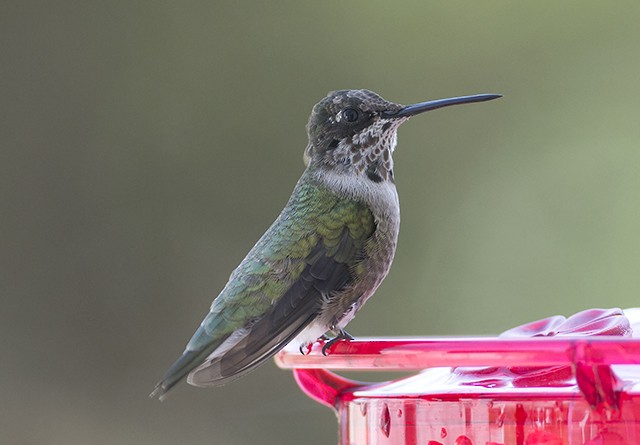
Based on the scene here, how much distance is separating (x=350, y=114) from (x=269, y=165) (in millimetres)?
3697

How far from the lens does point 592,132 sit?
Result: 6613 mm

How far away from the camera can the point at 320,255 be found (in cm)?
272

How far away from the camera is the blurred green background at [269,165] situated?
6172 millimetres

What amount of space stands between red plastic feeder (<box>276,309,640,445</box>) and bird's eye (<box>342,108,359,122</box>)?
2.96 ft

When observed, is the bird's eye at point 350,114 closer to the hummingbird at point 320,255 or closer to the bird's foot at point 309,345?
the hummingbird at point 320,255

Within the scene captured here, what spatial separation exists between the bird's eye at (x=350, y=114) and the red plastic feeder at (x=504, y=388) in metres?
0.90

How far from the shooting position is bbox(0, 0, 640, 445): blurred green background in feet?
20.2

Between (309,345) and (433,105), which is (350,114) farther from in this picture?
(309,345)

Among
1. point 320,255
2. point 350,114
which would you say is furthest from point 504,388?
point 350,114

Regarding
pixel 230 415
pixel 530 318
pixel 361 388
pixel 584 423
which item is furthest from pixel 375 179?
pixel 530 318

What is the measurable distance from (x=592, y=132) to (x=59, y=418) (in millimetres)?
3689

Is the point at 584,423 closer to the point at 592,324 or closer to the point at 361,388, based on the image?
the point at 592,324

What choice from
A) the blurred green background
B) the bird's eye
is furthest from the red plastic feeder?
the blurred green background

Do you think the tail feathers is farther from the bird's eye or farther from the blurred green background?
the blurred green background
